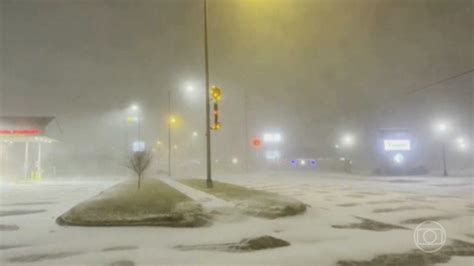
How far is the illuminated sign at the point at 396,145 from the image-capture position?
46.0 m

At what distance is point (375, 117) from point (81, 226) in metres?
75.6

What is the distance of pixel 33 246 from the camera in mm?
7613

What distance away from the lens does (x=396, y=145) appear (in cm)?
4609

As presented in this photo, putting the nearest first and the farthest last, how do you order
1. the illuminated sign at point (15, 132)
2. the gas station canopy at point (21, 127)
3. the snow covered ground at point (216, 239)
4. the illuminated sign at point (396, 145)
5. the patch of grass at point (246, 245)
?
the snow covered ground at point (216, 239) → the patch of grass at point (246, 245) → the illuminated sign at point (15, 132) → the gas station canopy at point (21, 127) → the illuminated sign at point (396, 145)

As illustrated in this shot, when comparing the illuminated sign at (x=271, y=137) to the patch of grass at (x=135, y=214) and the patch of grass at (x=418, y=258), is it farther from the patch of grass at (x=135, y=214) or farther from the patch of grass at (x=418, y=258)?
the patch of grass at (x=418, y=258)

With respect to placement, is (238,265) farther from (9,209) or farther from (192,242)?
(9,209)

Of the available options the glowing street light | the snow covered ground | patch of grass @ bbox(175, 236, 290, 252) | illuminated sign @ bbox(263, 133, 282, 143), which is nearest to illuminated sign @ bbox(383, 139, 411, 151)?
illuminated sign @ bbox(263, 133, 282, 143)

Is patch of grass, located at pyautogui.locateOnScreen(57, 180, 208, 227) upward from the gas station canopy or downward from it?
downward

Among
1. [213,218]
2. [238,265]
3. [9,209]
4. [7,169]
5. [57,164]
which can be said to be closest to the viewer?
[238,265]

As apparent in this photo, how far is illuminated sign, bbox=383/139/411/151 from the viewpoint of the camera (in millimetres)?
46000

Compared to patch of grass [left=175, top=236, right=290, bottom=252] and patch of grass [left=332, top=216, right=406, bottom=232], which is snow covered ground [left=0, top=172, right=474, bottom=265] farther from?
patch of grass [left=332, top=216, right=406, bottom=232]

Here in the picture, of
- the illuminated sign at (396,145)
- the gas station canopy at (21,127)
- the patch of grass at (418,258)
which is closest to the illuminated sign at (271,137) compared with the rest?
the illuminated sign at (396,145)

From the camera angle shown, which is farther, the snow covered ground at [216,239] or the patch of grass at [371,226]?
the patch of grass at [371,226]

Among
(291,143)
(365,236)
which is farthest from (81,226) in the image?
(291,143)
